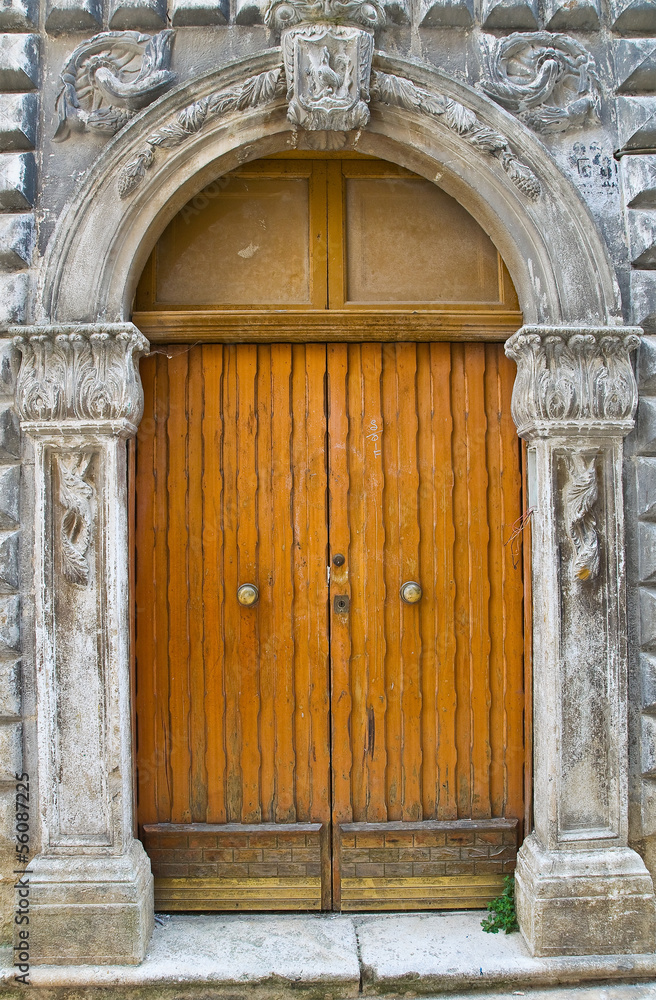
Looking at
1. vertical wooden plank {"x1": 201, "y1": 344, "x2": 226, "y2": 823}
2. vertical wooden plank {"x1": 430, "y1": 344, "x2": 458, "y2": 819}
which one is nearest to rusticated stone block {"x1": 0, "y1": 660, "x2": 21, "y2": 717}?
vertical wooden plank {"x1": 201, "y1": 344, "x2": 226, "y2": 823}

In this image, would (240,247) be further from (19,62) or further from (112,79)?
(19,62)

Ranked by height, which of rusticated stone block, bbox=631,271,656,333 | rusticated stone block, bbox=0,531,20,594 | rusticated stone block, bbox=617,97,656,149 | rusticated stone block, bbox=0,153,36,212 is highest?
rusticated stone block, bbox=617,97,656,149

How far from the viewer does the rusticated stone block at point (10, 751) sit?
284 centimetres

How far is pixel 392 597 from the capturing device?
315 centimetres

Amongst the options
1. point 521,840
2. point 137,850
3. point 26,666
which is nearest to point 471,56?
point 26,666

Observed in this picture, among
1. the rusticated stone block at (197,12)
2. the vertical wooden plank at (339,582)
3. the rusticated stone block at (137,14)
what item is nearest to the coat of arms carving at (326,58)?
the rusticated stone block at (197,12)

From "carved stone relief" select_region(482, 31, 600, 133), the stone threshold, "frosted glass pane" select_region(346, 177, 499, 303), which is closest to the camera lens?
the stone threshold

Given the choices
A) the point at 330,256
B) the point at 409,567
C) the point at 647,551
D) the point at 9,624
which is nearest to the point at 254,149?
the point at 330,256

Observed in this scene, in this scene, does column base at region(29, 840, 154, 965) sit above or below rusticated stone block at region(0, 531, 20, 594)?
below

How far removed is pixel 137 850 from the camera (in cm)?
290

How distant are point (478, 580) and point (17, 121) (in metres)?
2.87

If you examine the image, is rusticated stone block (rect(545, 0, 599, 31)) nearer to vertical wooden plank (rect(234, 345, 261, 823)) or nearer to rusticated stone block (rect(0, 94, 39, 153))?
vertical wooden plank (rect(234, 345, 261, 823))

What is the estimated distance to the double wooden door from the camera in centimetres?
311

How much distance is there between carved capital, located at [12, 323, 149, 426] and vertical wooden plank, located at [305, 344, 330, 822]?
0.84 metres
